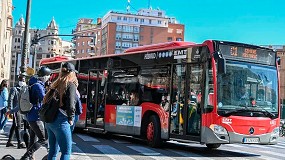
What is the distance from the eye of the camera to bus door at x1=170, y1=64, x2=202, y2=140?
37.4ft

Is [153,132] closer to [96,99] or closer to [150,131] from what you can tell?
[150,131]

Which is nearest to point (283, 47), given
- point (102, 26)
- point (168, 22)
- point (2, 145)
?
point (168, 22)

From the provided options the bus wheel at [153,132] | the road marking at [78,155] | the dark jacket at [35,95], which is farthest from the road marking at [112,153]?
the dark jacket at [35,95]

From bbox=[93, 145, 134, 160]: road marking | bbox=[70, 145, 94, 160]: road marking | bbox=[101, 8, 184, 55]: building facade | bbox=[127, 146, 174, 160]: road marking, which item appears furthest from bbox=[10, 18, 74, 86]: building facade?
bbox=[70, 145, 94, 160]: road marking

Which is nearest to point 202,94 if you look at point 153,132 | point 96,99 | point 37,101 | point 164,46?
point 153,132

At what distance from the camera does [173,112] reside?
12117mm

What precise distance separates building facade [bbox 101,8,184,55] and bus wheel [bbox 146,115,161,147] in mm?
109166

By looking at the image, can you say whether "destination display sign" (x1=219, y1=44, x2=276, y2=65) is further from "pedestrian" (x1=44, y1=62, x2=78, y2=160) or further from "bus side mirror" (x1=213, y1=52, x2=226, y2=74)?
"pedestrian" (x1=44, y1=62, x2=78, y2=160)

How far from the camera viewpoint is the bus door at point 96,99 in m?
15.6

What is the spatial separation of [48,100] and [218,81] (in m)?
6.16

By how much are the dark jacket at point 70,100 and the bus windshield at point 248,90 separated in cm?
602

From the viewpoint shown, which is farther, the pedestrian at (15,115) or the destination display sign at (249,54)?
the destination display sign at (249,54)

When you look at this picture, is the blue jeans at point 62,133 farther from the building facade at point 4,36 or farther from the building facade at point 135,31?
the building facade at point 135,31

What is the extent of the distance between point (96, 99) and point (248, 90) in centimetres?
641
